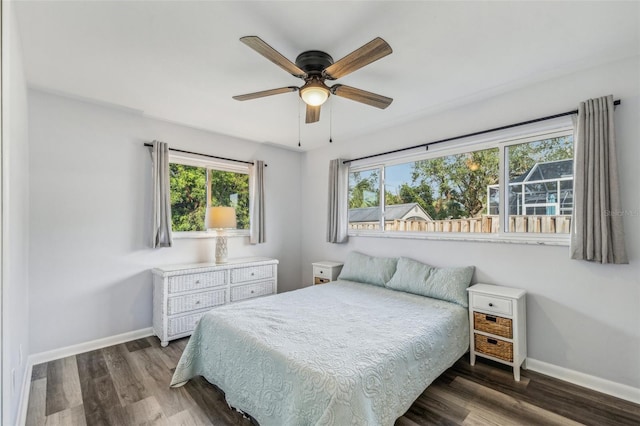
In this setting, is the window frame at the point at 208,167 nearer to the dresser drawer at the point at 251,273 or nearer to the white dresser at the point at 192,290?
the white dresser at the point at 192,290

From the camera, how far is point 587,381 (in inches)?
91.2

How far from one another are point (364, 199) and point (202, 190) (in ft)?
7.48

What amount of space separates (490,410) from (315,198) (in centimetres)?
347

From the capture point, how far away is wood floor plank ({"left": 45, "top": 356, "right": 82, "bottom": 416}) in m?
2.10

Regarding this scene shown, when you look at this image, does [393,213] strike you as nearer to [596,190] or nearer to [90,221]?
[596,190]

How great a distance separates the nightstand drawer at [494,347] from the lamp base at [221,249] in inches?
115

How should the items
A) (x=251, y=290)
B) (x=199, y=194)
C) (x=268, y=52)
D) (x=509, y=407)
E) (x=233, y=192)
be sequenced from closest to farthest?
(x=268, y=52) → (x=509, y=407) → (x=251, y=290) → (x=199, y=194) → (x=233, y=192)

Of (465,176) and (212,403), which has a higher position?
(465,176)

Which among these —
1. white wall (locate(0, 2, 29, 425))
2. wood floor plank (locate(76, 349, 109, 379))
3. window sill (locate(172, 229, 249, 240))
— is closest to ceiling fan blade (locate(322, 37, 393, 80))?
white wall (locate(0, 2, 29, 425))

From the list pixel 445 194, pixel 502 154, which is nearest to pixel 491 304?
pixel 445 194

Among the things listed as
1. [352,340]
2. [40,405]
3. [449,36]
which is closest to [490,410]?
[352,340]

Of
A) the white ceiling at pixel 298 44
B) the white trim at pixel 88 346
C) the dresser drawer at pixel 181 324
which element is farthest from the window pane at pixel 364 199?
the white trim at pixel 88 346

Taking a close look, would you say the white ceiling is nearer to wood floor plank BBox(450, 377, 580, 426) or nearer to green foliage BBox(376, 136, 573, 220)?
green foliage BBox(376, 136, 573, 220)

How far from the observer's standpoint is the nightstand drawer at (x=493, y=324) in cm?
245
